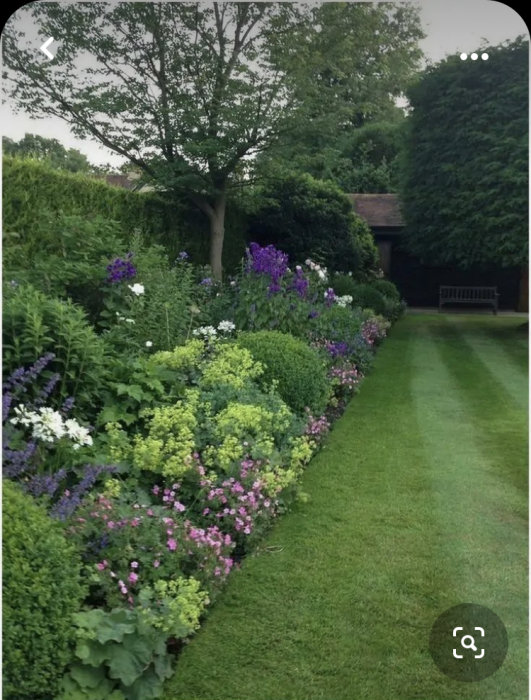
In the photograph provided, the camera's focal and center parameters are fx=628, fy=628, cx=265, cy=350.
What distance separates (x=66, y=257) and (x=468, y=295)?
13.6ft

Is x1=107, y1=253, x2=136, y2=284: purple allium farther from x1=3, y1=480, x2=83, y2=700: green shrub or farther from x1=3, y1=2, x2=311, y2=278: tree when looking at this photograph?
x1=3, y1=480, x2=83, y2=700: green shrub

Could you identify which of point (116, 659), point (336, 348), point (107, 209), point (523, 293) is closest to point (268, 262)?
point (336, 348)

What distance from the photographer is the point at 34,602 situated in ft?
7.50

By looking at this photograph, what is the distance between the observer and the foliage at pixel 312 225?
6141 mm

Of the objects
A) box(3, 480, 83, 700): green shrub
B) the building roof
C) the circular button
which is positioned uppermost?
the building roof

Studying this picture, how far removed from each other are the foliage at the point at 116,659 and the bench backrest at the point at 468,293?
277 centimetres

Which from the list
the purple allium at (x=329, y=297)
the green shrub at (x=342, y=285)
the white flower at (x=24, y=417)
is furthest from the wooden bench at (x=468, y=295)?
the green shrub at (x=342, y=285)

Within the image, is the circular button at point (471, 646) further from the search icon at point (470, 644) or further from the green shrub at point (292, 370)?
the green shrub at point (292, 370)

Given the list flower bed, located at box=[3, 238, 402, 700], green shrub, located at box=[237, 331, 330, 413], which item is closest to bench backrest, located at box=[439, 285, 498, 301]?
flower bed, located at box=[3, 238, 402, 700]

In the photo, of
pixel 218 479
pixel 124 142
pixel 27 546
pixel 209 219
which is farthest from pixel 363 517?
pixel 209 219

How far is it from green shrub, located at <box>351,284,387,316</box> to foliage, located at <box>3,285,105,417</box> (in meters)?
4.03

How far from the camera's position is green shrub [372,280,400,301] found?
575 centimetres

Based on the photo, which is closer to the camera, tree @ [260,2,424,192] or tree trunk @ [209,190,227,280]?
tree @ [260,2,424,192]

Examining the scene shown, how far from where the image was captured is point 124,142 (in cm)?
532
